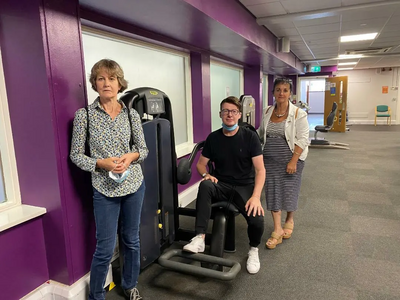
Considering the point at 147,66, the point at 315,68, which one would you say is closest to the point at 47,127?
the point at 147,66

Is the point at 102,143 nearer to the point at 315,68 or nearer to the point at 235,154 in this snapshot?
the point at 235,154

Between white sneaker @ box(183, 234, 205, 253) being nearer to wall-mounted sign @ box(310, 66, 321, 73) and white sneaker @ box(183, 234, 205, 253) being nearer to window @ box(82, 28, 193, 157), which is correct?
window @ box(82, 28, 193, 157)

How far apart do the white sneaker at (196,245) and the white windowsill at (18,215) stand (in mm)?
914

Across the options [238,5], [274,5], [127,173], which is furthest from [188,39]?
[127,173]

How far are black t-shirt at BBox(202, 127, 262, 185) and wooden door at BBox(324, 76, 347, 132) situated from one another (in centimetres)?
798

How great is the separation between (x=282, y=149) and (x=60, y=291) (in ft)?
5.99

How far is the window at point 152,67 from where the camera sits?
95.8 inches

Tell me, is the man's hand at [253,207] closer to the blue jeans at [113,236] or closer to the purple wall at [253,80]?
the blue jeans at [113,236]

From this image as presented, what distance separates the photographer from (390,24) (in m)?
4.40

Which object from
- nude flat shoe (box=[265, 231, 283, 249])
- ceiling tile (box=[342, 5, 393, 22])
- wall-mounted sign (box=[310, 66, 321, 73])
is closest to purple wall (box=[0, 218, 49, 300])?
nude flat shoe (box=[265, 231, 283, 249])

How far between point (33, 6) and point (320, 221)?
2911mm

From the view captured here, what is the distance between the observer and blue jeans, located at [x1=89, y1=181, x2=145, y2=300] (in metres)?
1.67

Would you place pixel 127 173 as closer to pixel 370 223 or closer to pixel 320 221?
pixel 320 221

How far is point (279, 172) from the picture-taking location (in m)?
2.50
